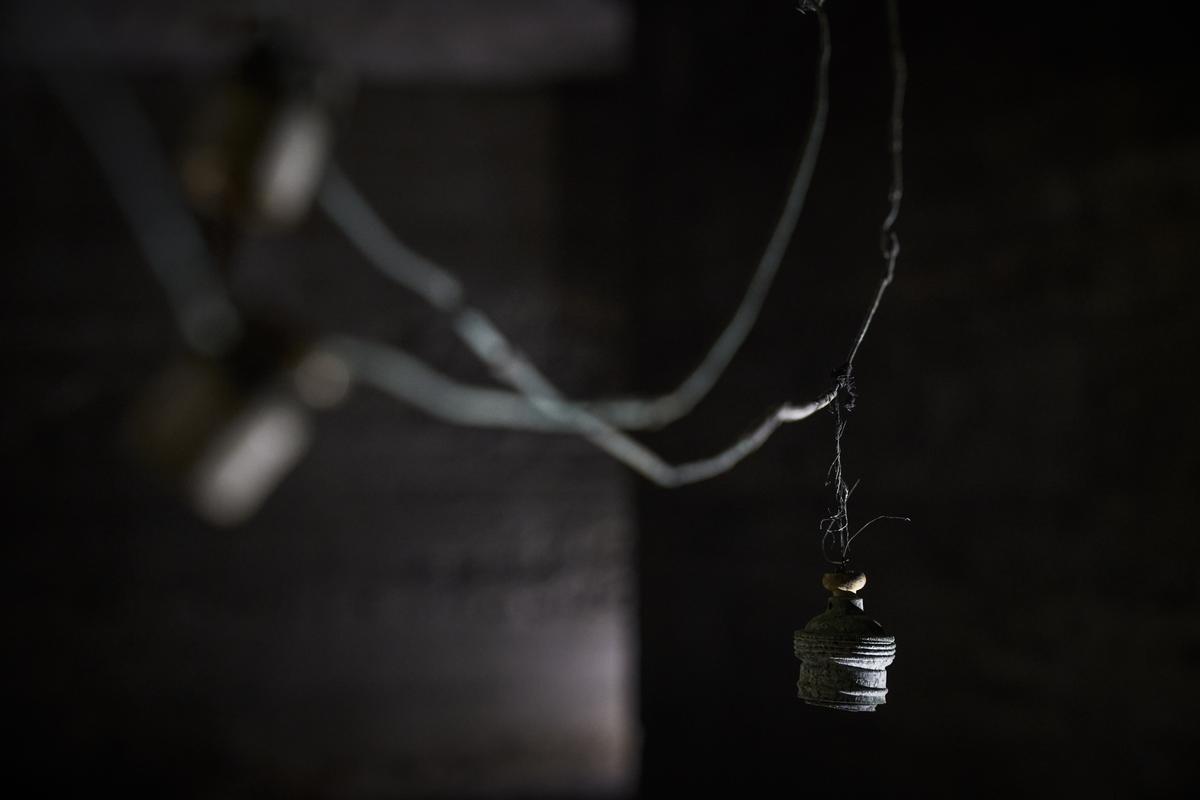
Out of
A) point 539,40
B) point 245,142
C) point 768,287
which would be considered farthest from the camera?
point 539,40

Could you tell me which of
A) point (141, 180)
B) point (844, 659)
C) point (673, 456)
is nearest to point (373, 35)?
point (141, 180)

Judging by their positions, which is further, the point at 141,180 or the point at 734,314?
the point at 141,180

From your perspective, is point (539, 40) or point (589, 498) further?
point (589, 498)

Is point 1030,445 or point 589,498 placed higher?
point 1030,445


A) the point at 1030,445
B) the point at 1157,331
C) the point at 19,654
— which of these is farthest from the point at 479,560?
the point at 1157,331

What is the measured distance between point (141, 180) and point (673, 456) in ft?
9.76

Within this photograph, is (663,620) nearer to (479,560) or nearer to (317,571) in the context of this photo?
(479,560)

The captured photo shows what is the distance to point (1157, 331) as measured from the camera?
187cm

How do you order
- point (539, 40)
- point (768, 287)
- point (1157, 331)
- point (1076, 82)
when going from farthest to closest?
point (539, 40) → point (768, 287) → point (1076, 82) → point (1157, 331)

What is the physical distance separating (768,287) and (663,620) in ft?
3.99

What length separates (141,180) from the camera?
14.5ft

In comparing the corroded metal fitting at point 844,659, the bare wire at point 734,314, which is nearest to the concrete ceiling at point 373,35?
the bare wire at point 734,314

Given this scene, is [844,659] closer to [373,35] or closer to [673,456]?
[673,456]

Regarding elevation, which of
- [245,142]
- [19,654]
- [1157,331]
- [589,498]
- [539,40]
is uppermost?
[539,40]
